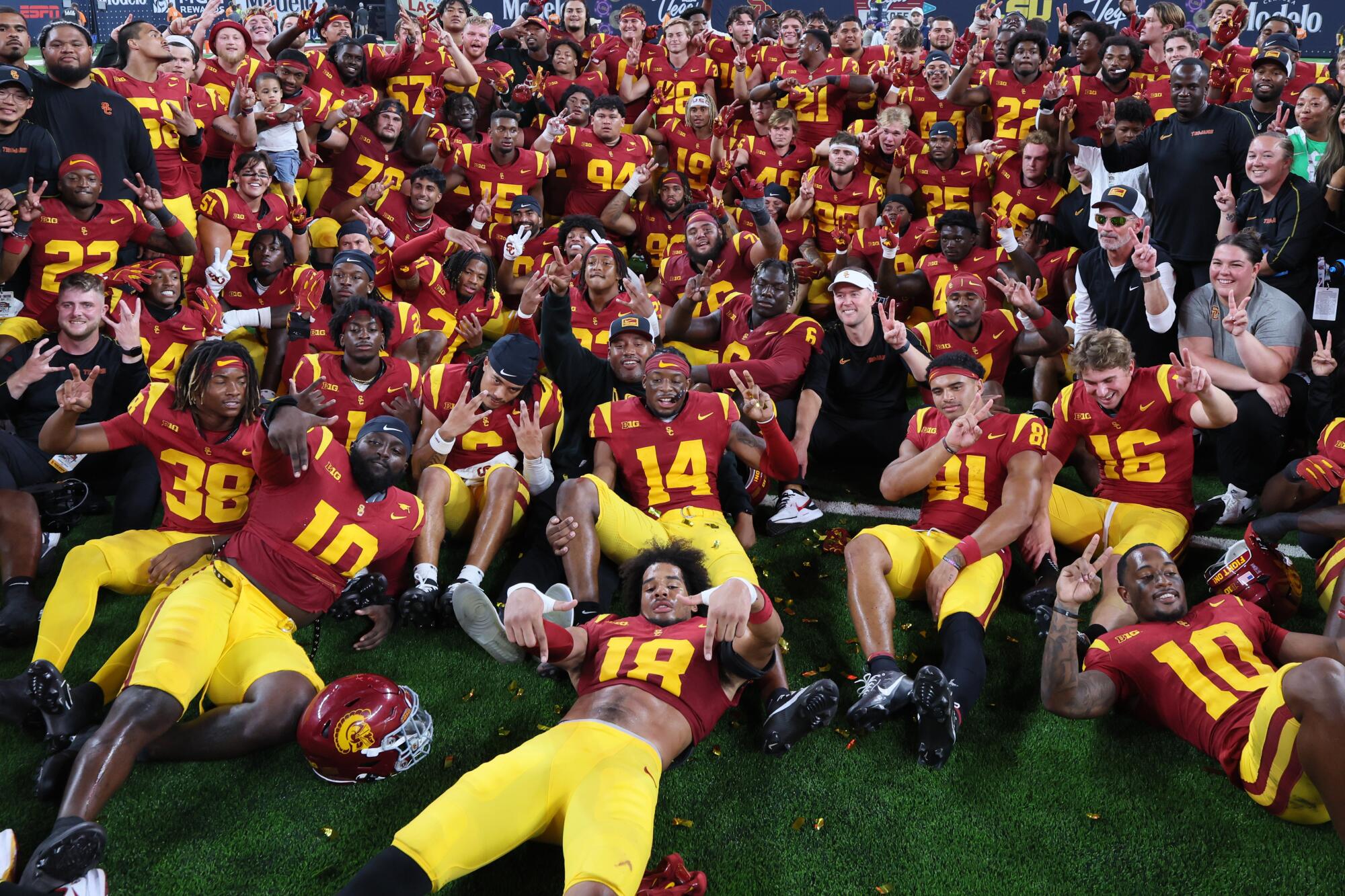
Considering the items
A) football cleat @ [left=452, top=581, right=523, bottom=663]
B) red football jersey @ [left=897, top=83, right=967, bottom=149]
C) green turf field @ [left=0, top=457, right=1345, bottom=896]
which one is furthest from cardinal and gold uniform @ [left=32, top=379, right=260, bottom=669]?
red football jersey @ [left=897, top=83, right=967, bottom=149]

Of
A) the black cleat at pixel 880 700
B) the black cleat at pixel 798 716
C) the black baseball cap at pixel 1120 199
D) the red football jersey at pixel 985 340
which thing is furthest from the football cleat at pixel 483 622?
the black baseball cap at pixel 1120 199

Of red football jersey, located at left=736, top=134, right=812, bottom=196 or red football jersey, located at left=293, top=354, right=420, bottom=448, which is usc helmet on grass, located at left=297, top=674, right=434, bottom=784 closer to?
red football jersey, located at left=293, top=354, right=420, bottom=448

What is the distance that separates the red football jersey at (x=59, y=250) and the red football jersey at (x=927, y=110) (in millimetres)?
7304

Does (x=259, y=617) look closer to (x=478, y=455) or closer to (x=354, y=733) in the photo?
(x=354, y=733)

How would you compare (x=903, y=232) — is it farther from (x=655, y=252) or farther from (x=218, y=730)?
(x=218, y=730)

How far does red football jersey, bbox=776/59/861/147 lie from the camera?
10.6 m

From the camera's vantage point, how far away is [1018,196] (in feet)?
29.9

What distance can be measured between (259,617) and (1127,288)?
19.1 feet

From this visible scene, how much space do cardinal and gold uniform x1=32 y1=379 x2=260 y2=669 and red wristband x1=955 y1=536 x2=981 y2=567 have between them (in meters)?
3.50

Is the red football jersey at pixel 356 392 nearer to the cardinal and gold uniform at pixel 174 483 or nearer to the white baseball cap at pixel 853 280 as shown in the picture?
the cardinal and gold uniform at pixel 174 483

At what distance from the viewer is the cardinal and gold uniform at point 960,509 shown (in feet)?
17.2

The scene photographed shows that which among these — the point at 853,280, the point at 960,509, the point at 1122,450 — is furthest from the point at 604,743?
the point at 853,280

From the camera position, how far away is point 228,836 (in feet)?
13.2

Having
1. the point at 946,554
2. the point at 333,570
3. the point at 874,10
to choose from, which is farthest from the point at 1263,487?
the point at 874,10
